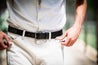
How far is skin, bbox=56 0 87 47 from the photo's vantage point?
136cm

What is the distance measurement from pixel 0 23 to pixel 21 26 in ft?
11.9

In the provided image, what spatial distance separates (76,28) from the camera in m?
1.43

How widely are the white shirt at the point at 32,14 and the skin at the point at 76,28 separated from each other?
0.12m

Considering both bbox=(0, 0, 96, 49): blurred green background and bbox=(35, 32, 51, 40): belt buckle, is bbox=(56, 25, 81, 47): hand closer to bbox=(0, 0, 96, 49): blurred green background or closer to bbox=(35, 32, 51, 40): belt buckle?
bbox=(35, 32, 51, 40): belt buckle

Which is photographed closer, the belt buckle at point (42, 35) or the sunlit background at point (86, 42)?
the belt buckle at point (42, 35)

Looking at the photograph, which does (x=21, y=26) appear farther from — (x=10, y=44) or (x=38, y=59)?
(x=38, y=59)

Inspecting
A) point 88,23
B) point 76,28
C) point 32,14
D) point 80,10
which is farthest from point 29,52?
point 88,23

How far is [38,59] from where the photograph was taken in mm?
1354

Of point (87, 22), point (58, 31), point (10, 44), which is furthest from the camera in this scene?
point (87, 22)

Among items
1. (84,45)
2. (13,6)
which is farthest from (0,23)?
(84,45)

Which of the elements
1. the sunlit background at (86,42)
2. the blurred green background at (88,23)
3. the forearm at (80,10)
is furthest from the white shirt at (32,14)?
the blurred green background at (88,23)

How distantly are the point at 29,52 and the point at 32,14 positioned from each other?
0.86ft

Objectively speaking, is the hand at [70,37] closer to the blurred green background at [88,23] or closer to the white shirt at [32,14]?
the white shirt at [32,14]

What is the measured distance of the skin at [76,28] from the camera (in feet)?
4.47
